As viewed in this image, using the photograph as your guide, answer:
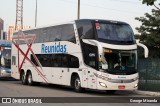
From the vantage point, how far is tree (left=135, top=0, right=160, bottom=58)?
3572 centimetres

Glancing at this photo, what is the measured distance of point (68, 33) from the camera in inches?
939

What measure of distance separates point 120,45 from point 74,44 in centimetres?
289

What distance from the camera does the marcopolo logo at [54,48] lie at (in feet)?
80.1

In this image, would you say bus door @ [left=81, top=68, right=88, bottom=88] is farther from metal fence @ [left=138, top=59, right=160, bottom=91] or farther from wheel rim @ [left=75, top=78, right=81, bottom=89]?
metal fence @ [left=138, top=59, right=160, bottom=91]

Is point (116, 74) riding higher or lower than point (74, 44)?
lower

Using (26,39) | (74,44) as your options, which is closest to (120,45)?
(74,44)

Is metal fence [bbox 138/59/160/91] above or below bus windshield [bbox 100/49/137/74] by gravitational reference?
below

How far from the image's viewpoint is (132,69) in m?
21.8

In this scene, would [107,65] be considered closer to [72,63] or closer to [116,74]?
[116,74]

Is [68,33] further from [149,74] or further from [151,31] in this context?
[151,31]

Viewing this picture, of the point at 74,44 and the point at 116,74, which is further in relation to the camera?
the point at 74,44

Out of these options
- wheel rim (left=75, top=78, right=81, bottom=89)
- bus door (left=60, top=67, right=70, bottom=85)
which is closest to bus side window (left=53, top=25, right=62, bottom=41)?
bus door (left=60, top=67, right=70, bottom=85)

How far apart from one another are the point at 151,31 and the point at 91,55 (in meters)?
16.8

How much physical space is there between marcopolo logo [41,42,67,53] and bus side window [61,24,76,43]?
518 mm
